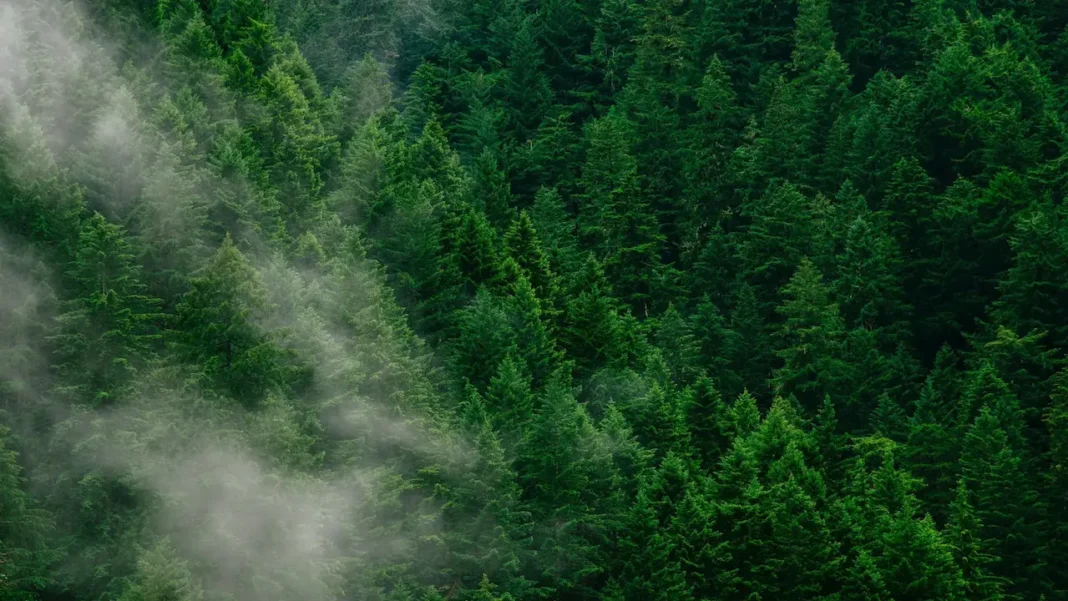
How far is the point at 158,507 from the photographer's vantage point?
47.8m

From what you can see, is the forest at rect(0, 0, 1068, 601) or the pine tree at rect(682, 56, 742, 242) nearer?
the forest at rect(0, 0, 1068, 601)

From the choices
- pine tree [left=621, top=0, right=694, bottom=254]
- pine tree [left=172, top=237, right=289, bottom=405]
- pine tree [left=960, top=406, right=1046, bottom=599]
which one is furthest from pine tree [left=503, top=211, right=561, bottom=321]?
pine tree [left=172, top=237, right=289, bottom=405]

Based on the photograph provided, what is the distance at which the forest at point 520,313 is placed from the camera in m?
49.2

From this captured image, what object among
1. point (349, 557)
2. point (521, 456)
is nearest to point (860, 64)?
point (521, 456)

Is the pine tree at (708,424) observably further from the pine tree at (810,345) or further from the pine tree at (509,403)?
the pine tree at (509,403)

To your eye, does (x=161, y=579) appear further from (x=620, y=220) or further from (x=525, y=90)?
(x=525, y=90)

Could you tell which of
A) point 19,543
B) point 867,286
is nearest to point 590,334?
point 867,286

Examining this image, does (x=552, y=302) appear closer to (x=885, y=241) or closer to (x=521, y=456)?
(x=521, y=456)

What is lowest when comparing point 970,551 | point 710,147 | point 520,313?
point 970,551

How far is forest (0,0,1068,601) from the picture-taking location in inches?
1939

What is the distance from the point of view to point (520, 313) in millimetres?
64062

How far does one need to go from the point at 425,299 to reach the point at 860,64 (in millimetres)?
49617

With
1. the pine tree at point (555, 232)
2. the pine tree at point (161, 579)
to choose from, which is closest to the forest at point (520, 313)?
the pine tree at point (161, 579)

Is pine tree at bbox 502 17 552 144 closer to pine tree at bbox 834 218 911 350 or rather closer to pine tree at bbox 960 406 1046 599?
pine tree at bbox 834 218 911 350
